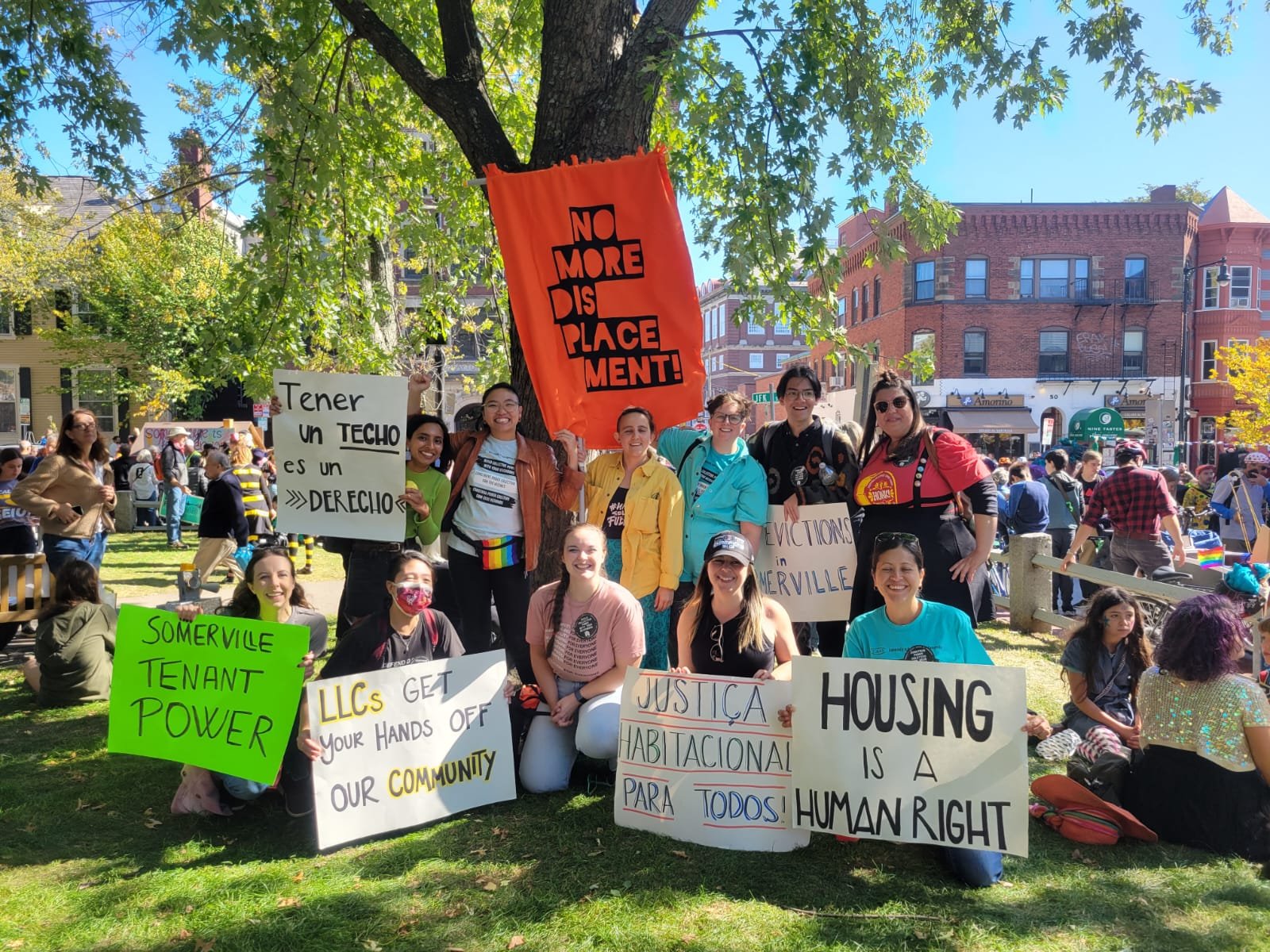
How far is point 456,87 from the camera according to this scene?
630cm

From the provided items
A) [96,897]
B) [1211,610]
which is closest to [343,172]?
[96,897]

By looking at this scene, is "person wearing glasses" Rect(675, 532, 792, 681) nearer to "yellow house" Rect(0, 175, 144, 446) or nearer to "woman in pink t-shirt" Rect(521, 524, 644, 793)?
"woman in pink t-shirt" Rect(521, 524, 644, 793)

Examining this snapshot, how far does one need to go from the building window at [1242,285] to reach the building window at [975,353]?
12.4 meters

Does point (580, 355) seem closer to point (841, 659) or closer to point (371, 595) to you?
point (371, 595)

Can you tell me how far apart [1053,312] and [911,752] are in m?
39.4

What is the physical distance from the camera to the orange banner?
18.7ft

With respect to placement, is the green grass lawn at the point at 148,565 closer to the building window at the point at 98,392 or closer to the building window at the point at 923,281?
the building window at the point at 98,392

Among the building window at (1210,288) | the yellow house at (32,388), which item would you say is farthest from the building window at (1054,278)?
the yellow house at (32,388)

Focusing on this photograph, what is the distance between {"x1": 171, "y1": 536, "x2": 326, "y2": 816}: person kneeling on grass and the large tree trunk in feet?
6.39

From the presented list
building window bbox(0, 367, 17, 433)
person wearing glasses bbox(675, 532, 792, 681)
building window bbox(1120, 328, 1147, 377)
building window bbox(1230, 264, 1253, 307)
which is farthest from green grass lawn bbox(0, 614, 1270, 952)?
building window bbox(1230, 264, 1253, 307)

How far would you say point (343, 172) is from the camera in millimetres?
7746

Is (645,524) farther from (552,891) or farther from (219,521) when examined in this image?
(219,521)

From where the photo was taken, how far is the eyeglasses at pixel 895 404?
15.7 feet

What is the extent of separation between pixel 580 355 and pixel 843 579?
2130mm
